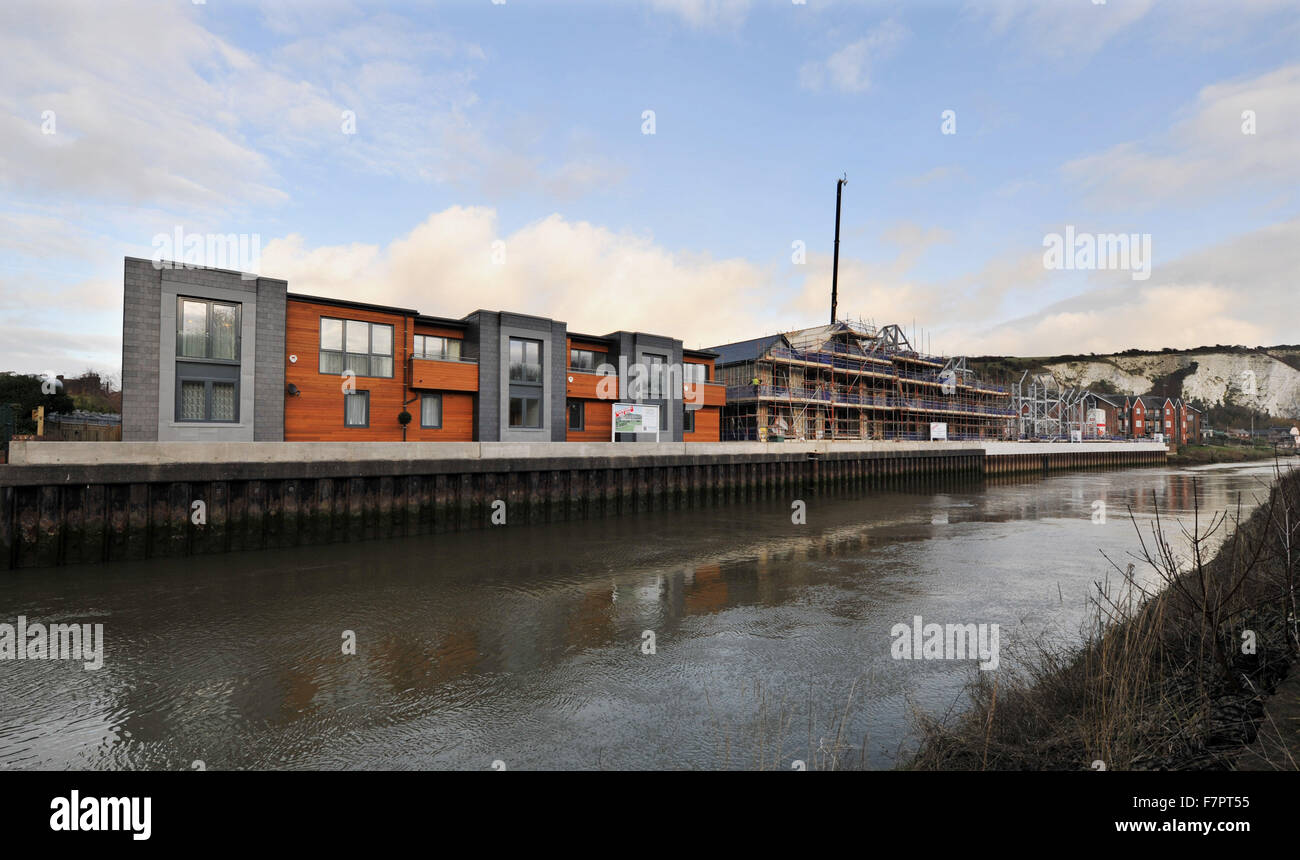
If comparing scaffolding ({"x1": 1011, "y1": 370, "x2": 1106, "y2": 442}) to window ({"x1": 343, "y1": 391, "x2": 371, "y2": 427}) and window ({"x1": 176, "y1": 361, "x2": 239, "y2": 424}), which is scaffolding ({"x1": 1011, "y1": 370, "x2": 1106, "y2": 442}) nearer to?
window ({"x1": 343, "y1": 391, "x2": 371, "y2": 427})

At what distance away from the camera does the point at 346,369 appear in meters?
23.8

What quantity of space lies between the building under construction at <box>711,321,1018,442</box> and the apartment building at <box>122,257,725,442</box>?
16.3 metres

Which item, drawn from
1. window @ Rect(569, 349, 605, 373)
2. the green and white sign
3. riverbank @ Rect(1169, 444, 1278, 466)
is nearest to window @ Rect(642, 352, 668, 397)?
the green and white sign

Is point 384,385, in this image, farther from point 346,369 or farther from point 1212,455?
point 1212,455

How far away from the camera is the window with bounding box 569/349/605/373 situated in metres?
32.4

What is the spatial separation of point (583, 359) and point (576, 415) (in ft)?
10.5

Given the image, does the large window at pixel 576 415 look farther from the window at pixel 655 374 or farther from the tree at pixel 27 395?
the tree at pixel 27 395

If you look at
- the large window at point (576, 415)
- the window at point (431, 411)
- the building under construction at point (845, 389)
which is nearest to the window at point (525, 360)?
the large window at point (576, 415)

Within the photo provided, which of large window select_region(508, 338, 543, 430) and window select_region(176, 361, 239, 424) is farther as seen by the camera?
large window select_region(508, 338, 543, 430)

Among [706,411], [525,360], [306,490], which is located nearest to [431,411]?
[525,360]

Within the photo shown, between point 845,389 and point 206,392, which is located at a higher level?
point 845,389

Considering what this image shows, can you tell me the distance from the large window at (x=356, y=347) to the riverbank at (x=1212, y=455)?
9242 cm

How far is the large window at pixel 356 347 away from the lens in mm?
23531
